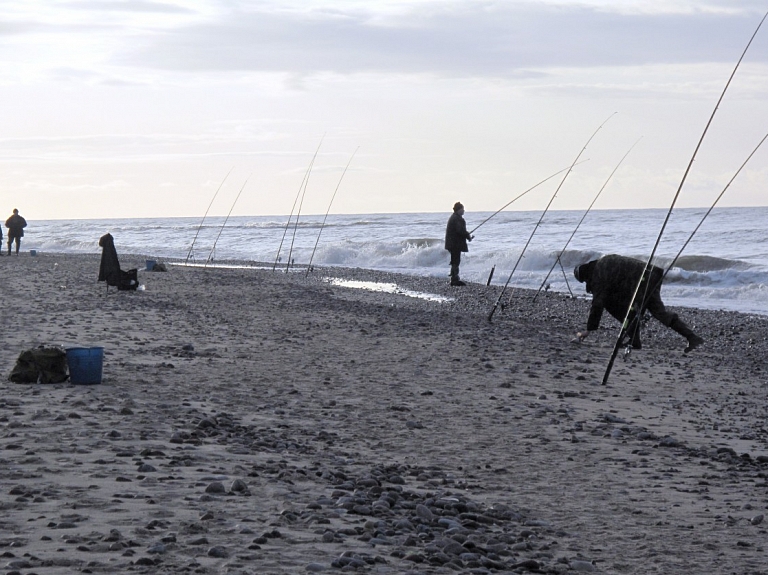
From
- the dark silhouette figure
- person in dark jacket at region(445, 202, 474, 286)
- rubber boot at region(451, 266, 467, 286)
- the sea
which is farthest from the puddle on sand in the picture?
the dark silhouette figure

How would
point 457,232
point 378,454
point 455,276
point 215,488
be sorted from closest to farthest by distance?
1. point 215,488
2. point 378,454
3. point 457,232
4. point 455,276

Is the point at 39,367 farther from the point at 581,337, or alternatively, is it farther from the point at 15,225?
the point at 15,225

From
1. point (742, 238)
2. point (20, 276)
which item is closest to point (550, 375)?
point (20, 276)

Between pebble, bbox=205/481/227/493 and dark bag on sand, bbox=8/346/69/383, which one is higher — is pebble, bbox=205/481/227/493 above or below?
below

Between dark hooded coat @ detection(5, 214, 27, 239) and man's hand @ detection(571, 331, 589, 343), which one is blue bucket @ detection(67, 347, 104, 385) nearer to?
man's hand @ detection(571, 331, 589, 343)

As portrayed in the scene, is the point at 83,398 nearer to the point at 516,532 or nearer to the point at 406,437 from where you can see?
the point at 406,437

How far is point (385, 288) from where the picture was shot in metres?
18.2

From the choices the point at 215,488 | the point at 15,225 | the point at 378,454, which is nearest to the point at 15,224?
the point at 15,225

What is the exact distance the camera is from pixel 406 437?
5.57m

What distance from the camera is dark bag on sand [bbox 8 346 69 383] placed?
20.5ft

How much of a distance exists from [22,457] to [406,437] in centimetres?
217

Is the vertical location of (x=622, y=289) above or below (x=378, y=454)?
above

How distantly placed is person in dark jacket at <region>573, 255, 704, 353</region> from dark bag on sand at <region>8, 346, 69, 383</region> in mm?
4908

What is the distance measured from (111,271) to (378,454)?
9037 mm
